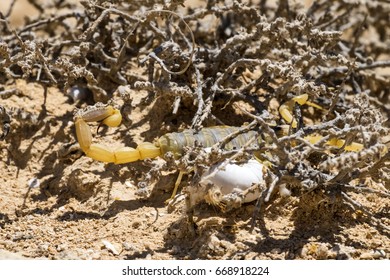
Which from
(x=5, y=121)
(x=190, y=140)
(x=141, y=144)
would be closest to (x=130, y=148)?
(x=141, y=144)

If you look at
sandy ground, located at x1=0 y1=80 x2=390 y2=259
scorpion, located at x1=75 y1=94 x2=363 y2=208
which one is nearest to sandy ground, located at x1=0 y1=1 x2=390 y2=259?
sandy ground, located at x1=0 y1=80 x2=390 y2=259

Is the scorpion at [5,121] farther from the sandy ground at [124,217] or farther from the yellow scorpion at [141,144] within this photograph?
the yellow scorpion at [141,144]

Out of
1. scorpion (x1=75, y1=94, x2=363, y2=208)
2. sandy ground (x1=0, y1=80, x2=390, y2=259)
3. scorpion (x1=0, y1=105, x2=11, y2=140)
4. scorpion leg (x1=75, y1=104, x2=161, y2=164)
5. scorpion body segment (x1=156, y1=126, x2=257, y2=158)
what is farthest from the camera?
scorpion (x1=0, y1=105, x2=11, y2=140)

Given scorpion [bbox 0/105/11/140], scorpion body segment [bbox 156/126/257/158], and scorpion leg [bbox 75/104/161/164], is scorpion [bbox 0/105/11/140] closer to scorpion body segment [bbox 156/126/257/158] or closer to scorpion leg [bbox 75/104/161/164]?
scorpion leg [bbox 75/104/161/164]

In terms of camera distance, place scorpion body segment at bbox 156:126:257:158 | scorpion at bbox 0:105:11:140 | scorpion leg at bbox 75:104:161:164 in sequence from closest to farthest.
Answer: scorpion leg at bbox 75:104:161:164
scorpion body segment at bbox 156:126:257:158
scorpion at bbox 0:105:11:140

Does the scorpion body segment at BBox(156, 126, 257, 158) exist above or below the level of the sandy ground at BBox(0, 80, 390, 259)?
above

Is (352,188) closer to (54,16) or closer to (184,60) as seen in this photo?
(184,60)

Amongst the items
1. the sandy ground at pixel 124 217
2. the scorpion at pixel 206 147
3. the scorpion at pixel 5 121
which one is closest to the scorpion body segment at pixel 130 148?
the scorpion at pixel 206 147

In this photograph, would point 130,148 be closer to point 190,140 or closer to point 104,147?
point 104,147
